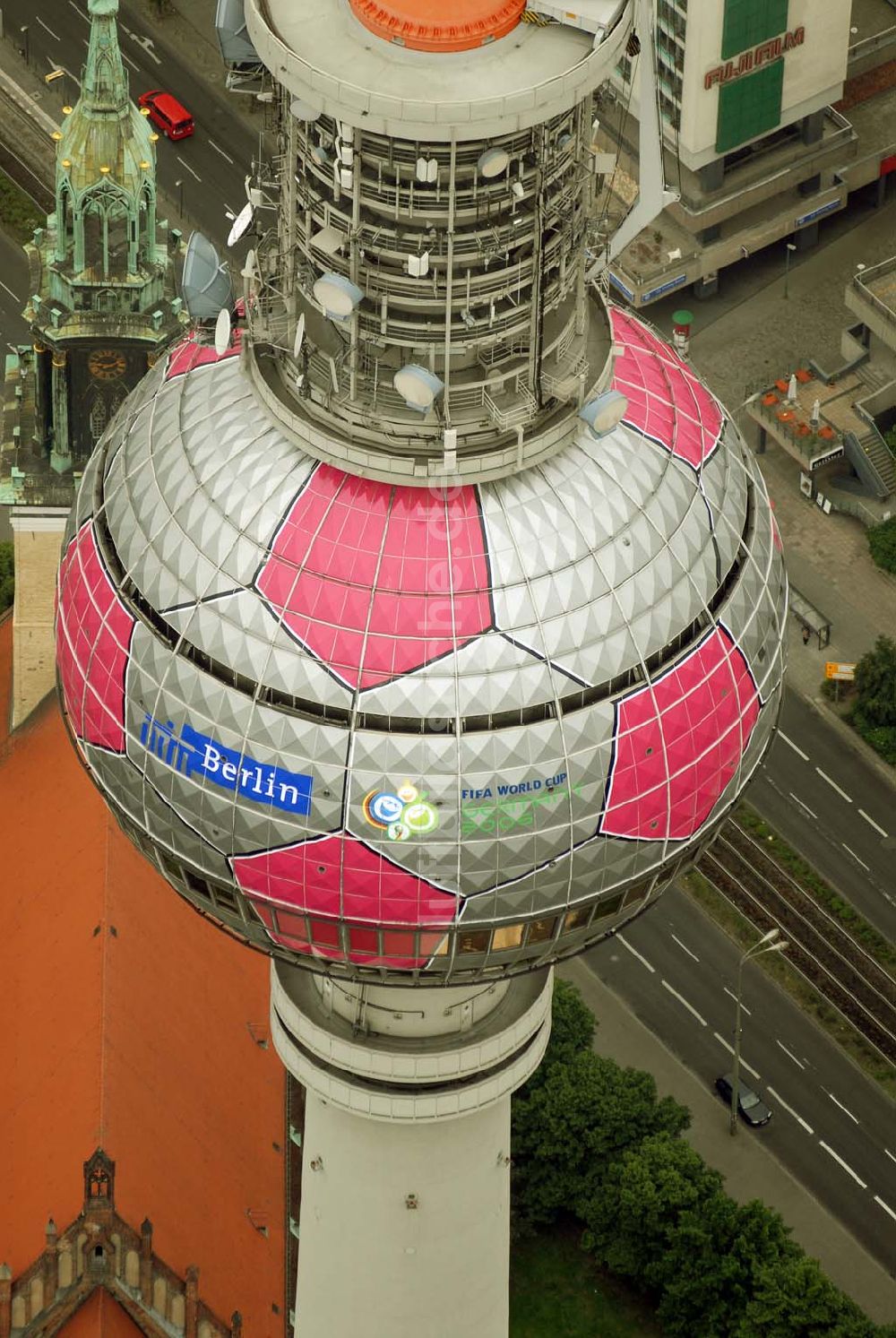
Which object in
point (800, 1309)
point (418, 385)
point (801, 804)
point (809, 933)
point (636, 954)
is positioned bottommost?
point (418, 385)

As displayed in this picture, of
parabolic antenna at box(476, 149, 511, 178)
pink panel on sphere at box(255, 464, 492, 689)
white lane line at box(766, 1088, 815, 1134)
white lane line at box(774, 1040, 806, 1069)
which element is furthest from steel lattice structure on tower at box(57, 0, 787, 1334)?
white lane line at box(774, 1040, 806, 1069)

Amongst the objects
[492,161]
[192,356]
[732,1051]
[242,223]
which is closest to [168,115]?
[732,1051]

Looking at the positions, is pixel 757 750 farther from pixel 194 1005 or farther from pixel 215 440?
pixel 194 1005

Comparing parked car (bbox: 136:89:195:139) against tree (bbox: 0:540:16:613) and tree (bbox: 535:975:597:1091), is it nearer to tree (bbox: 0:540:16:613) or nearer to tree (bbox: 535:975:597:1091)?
tree (bbox: 0:540:16:613)

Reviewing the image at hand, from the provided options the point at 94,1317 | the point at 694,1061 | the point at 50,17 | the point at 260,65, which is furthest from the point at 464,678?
the point at 50,17

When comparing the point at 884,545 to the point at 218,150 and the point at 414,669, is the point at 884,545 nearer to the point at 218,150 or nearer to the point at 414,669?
the point at 218,150
